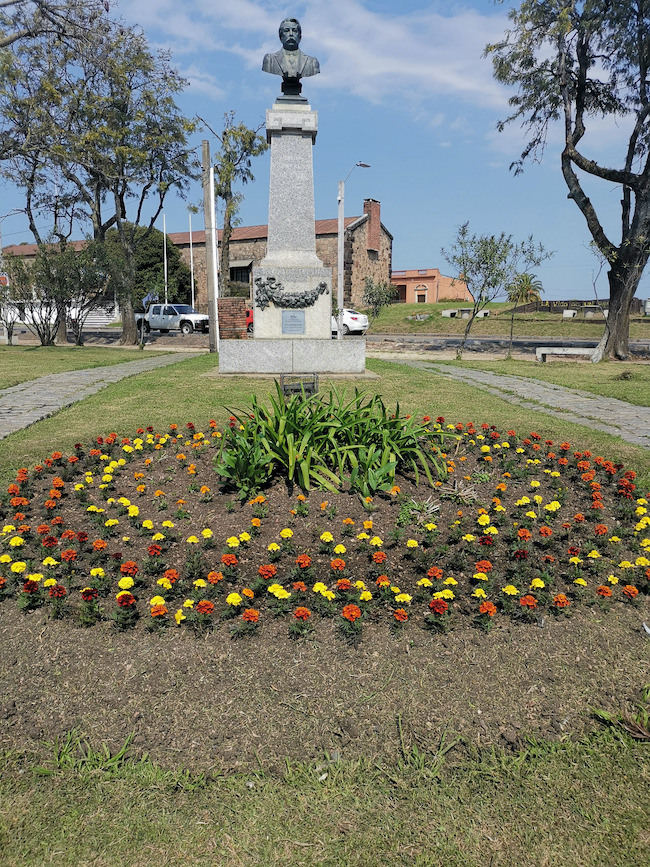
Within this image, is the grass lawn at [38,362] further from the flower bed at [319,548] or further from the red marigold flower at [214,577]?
the red marigold flower at [214,577]

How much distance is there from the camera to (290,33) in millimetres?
10164

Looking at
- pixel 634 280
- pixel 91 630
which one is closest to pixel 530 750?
pixel 91 630

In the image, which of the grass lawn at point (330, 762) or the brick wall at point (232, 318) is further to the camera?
the brick wall at point (232, 318)

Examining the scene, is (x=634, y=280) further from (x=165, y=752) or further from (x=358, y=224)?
(x=358, y=224)

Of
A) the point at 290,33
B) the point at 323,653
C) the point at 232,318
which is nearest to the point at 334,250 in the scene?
the point at 232,318

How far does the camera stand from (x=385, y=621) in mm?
2654

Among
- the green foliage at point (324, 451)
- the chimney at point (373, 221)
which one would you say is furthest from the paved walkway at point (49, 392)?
the chimney at point (373, 221)

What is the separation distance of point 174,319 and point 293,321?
74.5 feet

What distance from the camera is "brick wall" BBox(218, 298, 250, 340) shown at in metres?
15.0

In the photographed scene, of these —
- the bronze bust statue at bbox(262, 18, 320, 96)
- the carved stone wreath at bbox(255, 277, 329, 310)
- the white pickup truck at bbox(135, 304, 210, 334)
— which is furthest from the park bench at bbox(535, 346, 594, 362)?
the white pickup truck at bbox(135, 304, 210, 334)

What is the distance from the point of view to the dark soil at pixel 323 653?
206 centimetres

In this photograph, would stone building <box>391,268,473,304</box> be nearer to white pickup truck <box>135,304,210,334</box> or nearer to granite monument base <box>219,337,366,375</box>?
white pickup truck <box>135,304,210,334</box>

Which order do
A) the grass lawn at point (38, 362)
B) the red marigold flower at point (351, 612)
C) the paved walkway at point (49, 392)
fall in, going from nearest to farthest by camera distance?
the red marigold flower at point (351, 612) < the paved walkway at point (49, 392) < the grass lawn at point (38, 362)

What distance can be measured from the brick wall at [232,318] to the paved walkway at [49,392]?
8.25 ft
